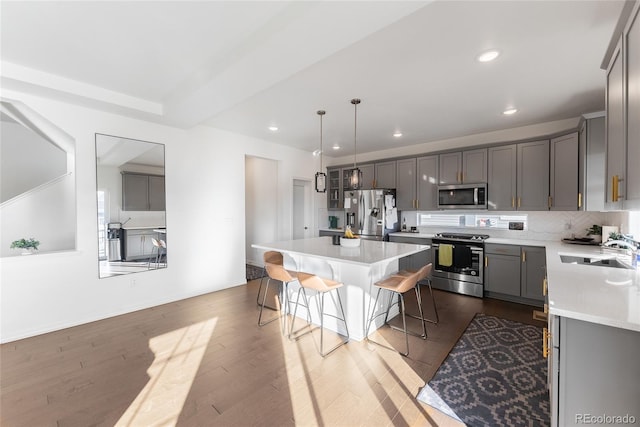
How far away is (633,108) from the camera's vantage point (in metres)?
1.42

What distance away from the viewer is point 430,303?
13.0 ft

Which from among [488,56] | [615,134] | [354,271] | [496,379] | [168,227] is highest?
[488,56]

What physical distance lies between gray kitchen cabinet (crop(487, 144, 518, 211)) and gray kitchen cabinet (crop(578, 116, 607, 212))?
0.92m

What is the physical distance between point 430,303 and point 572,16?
338 centimetres

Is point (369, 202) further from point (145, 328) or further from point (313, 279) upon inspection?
point (145, 328)

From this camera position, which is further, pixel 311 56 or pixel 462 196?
pixel 462 196

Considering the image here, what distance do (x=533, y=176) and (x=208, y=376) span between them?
474 centimetres

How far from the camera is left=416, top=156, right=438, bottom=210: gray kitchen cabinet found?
4.88 metres

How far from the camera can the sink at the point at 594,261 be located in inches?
92.9

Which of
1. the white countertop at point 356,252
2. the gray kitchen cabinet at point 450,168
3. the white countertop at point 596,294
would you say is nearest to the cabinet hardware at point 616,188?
the white countertop at point 596,294

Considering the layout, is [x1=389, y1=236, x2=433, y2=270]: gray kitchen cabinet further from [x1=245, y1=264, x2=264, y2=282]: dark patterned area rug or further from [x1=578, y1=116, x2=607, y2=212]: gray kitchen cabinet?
[x1=245, y1=264, x2=264, y2=282]: dark patterned area rug

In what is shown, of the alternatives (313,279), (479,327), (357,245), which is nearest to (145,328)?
(313,279)

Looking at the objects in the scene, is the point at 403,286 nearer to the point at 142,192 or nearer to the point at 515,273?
the point at 515,273

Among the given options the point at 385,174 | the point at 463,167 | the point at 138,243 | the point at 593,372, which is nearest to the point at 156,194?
the point at 138,243
